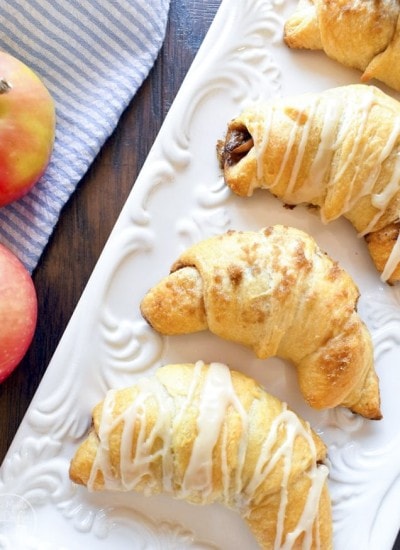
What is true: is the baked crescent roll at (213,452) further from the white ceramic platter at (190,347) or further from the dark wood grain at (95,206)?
the dark wood grain at (95,206)

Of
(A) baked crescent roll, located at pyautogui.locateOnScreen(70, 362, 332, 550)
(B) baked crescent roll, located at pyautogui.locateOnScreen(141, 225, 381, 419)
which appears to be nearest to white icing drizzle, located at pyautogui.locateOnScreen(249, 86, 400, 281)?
(B) baked crescent roll, located at pyautogui.locateOnScreen(141, 225, 381, 419)

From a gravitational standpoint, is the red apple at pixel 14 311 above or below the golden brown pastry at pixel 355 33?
below

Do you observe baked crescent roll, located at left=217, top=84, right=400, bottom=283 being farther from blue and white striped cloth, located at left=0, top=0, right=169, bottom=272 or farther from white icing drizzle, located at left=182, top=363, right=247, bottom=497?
white icing drizzle, located at left=182, top=363, right=247, bottom=497

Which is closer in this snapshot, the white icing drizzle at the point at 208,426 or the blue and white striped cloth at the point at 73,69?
the white icing drizzle at the point at 208,426

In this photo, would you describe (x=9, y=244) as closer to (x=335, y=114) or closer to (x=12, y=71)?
(x=12, y=71)

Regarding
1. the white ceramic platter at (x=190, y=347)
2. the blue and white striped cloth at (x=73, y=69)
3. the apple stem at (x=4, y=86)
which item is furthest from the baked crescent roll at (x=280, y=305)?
the apple stem at (x=4, y=86)

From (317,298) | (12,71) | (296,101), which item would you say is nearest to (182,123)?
(296,101)
